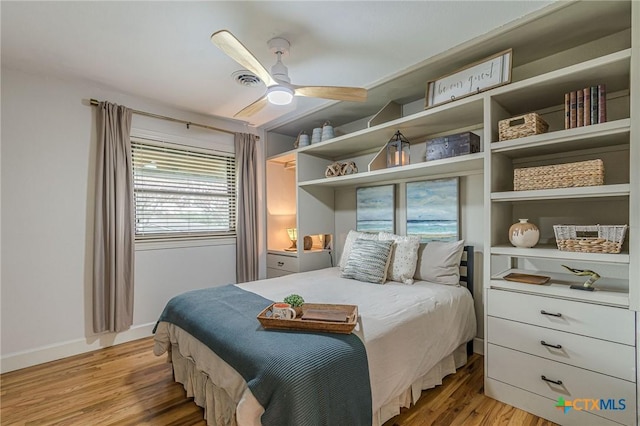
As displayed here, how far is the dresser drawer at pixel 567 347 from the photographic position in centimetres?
150

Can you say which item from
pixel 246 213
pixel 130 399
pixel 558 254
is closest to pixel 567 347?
pixel 558 254

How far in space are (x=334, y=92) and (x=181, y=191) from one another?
7.27 ft

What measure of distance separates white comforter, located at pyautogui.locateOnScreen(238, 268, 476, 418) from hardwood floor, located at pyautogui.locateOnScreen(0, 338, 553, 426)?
0.25 m

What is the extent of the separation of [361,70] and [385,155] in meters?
0.83

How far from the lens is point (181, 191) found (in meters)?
3.39

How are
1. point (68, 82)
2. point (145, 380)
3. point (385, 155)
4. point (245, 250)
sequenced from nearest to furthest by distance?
point (145, 380), point (68, 82), point (385, 155), point (245, 250)

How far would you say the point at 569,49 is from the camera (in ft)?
6.79

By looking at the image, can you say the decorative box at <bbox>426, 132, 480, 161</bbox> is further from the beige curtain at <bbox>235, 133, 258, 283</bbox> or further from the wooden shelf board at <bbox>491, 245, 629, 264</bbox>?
the beige curtain at <bbox>235, 133, 258, 283</bbox>

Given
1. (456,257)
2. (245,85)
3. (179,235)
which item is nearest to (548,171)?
(456,257)

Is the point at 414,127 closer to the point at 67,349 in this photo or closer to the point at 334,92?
the point at 334,92

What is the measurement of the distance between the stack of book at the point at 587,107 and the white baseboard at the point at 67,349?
3.96 metres

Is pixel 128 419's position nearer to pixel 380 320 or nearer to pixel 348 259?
pixel 380 320

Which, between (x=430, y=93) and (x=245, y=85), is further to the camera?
(x=245, y=85)

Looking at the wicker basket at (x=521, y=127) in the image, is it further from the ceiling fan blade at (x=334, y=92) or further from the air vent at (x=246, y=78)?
the air vent at (x=246, y=78)
